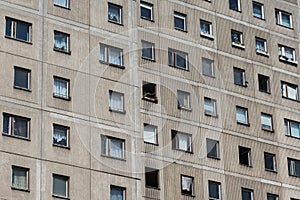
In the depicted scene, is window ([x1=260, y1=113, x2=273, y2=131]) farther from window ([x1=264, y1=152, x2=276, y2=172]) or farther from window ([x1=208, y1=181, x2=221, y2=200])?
window ([x1=208, y1=181, x2=221, y2=200])

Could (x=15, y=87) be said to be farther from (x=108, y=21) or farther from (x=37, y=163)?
(x=108, y=21)

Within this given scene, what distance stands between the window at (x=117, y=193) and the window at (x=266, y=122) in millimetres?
13095

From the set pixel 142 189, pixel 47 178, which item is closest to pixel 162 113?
pixel 142 189

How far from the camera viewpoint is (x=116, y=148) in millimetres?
57656

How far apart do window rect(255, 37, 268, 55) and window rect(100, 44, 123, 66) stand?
39.4ft

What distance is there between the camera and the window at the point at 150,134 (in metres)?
58.9

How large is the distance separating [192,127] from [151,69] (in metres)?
4.38

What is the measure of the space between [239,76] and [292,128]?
5.19 metres

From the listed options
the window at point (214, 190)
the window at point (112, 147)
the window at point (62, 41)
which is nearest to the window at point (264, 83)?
the window at point (214, 190)

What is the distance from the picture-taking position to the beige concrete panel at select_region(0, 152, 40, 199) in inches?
2037

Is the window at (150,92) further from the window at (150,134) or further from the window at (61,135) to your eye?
the window at (61,135)

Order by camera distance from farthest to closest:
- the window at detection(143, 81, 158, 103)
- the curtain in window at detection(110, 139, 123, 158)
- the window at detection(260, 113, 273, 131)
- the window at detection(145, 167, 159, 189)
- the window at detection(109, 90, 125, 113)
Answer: the window at detection(260, 113, 273, 131), the window at detection(143, 81, 158, 103), the window at detection(109, 90, 125, 113), the window at detection(145, 167, 159, 189), the curtain in window at detection(110, 139, 123, 158)

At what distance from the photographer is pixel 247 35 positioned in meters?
67.7

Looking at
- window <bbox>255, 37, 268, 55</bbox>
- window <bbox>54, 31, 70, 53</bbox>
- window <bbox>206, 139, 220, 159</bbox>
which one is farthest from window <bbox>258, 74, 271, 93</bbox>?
window <bbox>54, 31, 70, 53</bbox>
